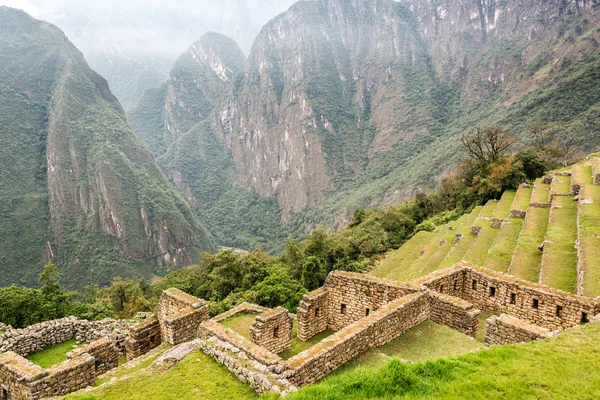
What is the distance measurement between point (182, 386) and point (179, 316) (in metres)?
3.90

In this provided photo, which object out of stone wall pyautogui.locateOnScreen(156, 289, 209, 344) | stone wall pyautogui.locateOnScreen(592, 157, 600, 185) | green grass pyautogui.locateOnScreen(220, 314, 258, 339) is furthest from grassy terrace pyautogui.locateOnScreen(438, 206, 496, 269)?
stone wall pyautogui.locateOnScreen(156, 289, 209, 344)

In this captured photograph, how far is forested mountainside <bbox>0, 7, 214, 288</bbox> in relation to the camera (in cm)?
11569

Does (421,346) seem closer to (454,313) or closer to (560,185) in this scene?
(454,313)

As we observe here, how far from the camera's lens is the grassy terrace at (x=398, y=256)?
24.9 meters

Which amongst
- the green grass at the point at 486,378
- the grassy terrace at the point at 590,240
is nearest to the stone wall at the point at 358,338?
the green grass at the point at 486,378

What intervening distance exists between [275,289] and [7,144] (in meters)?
162

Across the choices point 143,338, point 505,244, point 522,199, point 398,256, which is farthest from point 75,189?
point 505,244

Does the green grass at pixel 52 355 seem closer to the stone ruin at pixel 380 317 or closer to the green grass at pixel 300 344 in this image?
the stone ruin at pixel 380 317

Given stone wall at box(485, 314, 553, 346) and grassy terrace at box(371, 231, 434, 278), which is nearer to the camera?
stone wall at box(485, 314, 553, 346)

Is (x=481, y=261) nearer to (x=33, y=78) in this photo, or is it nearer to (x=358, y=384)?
(x=358, y=384)

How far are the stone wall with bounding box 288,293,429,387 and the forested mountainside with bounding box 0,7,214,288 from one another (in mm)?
117524

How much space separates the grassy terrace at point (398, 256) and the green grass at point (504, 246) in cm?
708

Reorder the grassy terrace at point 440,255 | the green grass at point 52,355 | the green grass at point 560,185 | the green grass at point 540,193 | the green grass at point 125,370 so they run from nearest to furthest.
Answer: the green grass at point 125,370 → the green grass at point 52,355 → the grassy terrace at point 440,255 → the green grass at point 540,193 → the green grass at point 560,185

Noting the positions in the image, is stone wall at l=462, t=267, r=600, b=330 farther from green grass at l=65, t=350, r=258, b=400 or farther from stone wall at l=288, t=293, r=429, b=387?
green grass at l=65, t=350, r=258, b=400
